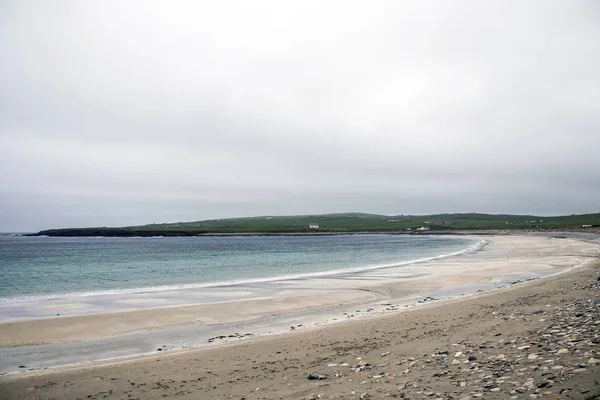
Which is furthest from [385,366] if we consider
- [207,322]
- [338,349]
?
[207,322]

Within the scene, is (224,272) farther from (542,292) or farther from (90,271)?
(542,292)

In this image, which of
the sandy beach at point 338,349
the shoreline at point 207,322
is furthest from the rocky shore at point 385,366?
the shoreline at point 207,322

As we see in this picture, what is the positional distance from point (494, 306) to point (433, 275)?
17.5 metres

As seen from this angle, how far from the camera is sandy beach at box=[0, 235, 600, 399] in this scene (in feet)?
26.2

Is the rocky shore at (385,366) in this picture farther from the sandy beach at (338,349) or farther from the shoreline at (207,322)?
Result: the shoreline at (207,322)

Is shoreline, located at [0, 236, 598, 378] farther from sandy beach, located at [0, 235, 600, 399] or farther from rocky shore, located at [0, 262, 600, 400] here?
rocky shore, located at [0, 262, 600, 400]

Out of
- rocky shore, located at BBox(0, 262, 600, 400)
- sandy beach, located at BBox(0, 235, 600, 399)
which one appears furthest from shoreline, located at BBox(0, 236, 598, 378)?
rocky shore, located at BBox(0, 262, 600, 400)

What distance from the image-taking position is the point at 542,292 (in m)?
19.2

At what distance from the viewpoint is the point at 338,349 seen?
12.1m

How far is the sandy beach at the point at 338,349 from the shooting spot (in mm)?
7996

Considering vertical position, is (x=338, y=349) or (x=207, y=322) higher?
(x=338, y=349)

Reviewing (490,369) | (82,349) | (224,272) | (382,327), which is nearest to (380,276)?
(224,272)

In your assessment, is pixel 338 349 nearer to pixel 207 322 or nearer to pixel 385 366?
pixel 385 366

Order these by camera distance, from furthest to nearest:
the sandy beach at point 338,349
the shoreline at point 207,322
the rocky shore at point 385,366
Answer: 1. the shoreline at point 207,322
2. the sandy beach at point 338,349
3. the rocky shore at point 385,366
